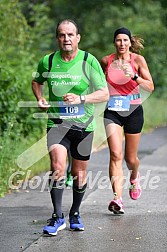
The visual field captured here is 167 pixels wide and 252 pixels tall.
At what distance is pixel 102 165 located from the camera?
14805 millimetres

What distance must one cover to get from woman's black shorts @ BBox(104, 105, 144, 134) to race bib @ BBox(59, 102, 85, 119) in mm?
1400

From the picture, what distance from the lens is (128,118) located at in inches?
384

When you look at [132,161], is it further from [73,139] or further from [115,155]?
[73,139]

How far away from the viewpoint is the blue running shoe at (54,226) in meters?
8.14

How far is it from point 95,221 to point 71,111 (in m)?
1.42

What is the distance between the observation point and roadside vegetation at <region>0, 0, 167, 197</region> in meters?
13.3

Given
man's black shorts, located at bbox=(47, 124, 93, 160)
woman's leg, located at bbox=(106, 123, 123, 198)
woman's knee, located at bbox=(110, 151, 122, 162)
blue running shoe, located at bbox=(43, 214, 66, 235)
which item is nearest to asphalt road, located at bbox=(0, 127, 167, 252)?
blue running shoe, located at bbox=(43, 214, 66, 235)

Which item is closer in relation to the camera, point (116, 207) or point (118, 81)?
point (116, 207)

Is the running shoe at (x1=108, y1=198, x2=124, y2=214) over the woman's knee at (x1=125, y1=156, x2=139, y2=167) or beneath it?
beneath

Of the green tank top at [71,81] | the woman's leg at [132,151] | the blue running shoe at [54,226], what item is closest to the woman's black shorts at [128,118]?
the woman's leg at [132,151]

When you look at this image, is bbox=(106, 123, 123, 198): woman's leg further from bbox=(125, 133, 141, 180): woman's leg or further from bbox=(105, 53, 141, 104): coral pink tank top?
bbox=(105, 53, 141, 104): coral pink tank top

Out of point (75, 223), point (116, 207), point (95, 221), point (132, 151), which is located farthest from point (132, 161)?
point (75, 223)

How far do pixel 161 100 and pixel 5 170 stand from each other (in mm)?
22928

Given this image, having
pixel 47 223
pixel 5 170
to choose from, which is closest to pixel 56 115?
pixel 47 223
